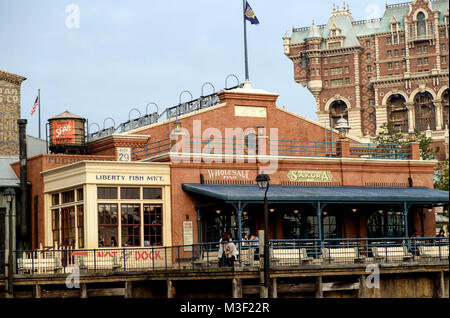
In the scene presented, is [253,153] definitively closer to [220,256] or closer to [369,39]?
[220,256]

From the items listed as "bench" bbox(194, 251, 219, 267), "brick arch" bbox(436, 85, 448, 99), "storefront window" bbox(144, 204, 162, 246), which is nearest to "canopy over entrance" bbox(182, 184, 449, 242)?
"storefront window" bbox(144, 204, 162, 246)

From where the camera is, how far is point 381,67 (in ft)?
561

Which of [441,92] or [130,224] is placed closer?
[130,224]

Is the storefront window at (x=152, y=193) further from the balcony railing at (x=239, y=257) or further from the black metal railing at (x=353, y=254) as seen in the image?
the black metal railing at (x=353, y=254)

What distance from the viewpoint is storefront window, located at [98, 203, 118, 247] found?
136 feet

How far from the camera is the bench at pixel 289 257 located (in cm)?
3541

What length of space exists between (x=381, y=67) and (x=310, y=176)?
419 feet

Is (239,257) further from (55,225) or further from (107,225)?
(55,225)

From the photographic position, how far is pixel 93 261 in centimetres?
3784

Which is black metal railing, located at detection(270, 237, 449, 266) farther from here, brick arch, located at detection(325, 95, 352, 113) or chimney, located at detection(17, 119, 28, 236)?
brick arch, located at detection(325, 95, 352, 113)

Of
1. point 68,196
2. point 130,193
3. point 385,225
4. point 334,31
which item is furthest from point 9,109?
point 334,31

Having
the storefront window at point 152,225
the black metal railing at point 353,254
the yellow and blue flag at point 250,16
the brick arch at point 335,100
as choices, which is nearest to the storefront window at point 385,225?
the black metal railing at point 353,254

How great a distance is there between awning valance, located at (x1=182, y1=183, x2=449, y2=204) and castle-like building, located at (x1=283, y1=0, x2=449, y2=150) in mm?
118852

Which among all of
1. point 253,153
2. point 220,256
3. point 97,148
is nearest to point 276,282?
point 220,256
